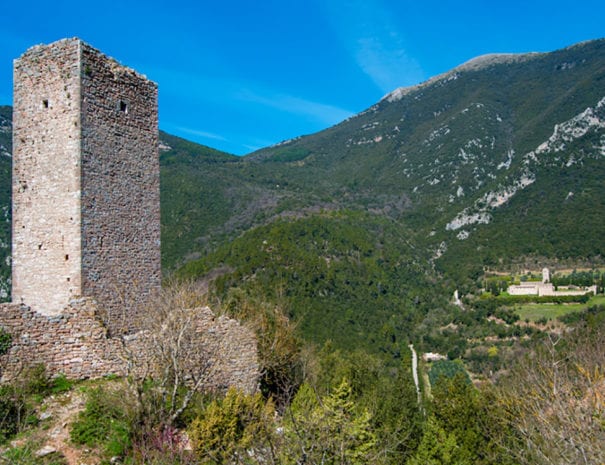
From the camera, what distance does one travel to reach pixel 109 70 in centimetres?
1096

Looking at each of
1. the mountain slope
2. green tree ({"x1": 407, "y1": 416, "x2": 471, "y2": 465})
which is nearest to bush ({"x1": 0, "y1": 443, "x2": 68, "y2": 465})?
green tree ({"x1": 407, "y1": 416, "x2": 471, "y2": 465})

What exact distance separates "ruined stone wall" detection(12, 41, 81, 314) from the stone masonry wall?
1.27m

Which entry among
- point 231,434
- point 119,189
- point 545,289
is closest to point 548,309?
point 545,289

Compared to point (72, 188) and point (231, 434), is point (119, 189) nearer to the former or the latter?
point (72, 188)

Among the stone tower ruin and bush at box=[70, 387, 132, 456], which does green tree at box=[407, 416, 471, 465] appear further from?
the stone tower ruin

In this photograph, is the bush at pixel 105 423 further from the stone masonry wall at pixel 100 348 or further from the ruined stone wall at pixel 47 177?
the ruined stone wall at pixel 47 177

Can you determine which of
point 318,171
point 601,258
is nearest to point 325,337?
point 601,258

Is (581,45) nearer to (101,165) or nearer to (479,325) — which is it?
(479,325)

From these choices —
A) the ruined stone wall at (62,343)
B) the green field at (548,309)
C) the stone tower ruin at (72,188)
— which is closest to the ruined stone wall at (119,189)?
the stone tower ruin at (72,188)

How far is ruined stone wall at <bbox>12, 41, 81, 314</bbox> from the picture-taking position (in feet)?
33.0

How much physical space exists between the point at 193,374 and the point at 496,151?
91.2m

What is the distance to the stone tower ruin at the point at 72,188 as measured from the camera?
33.0 ft

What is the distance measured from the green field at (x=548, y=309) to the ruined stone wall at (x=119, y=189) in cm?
5042

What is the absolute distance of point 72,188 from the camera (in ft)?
33.1
